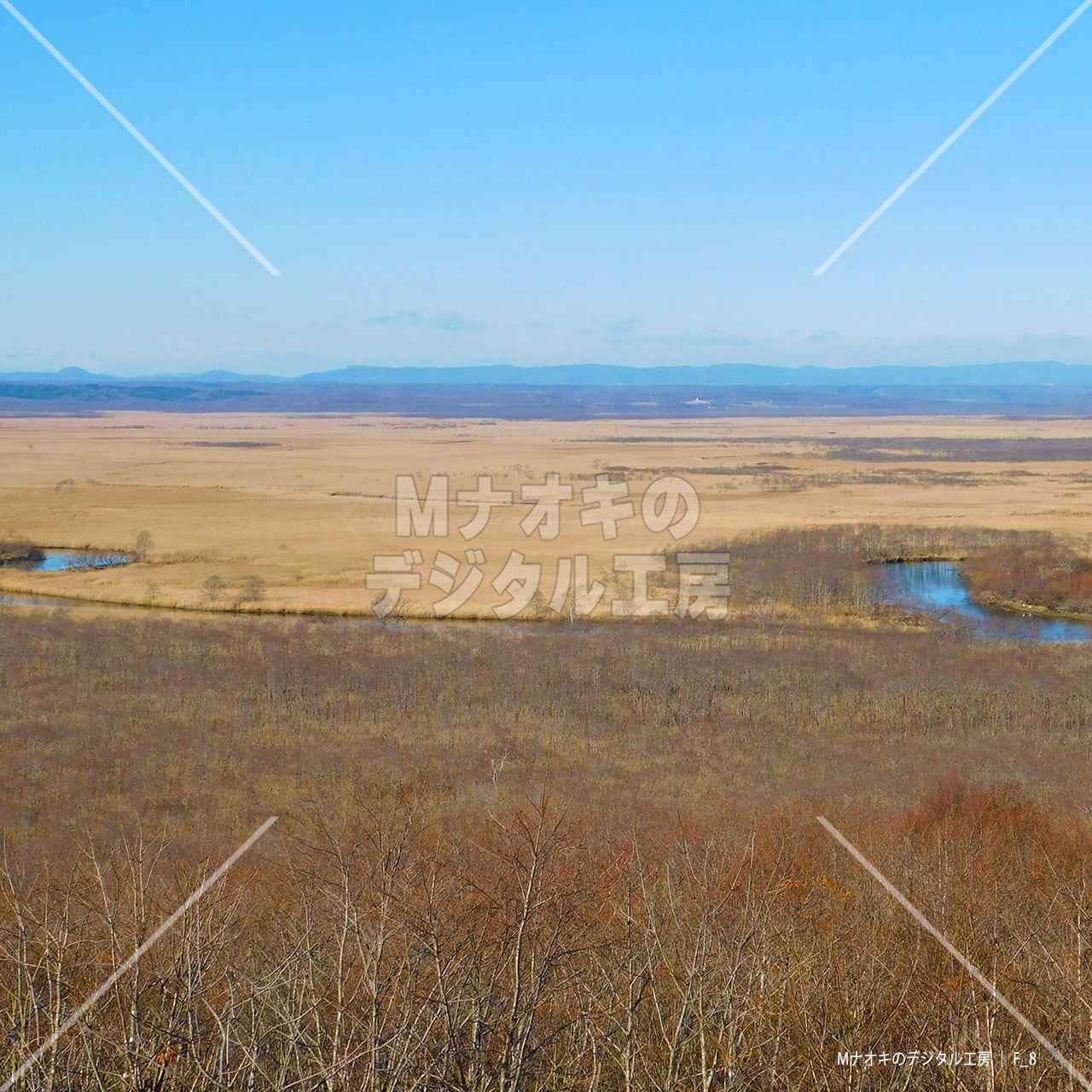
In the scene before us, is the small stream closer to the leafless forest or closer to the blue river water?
the leafless forest

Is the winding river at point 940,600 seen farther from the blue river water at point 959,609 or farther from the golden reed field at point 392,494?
the golden reed field at point 392,494

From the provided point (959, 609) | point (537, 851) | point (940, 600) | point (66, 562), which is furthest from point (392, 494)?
point (537, 851)

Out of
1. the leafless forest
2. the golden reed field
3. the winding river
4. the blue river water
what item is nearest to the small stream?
the winding river

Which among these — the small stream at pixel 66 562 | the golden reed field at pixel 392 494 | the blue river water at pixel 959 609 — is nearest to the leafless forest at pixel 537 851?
the blue river water at pixel 959 609

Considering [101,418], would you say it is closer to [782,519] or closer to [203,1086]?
[782,519]

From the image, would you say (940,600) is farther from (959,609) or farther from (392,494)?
(392,494)

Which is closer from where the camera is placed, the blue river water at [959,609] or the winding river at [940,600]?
the blue river water at [959,609]
